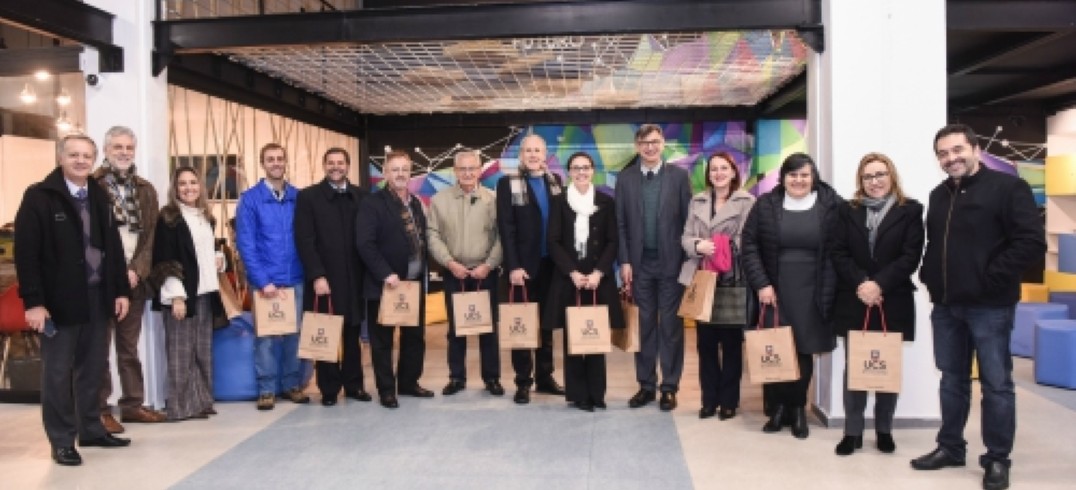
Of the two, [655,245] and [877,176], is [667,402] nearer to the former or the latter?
[655,245]

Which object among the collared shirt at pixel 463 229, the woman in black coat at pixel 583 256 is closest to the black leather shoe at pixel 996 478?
the woman in black coat at pixel 583 256

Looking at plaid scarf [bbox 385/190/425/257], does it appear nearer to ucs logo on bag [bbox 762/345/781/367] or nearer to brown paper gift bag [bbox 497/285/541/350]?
brown paper gift bag [bbox 497/285/541/350]

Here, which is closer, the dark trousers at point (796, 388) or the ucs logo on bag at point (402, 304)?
the dark trousers at point (796, 388)

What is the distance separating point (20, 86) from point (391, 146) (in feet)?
14.7

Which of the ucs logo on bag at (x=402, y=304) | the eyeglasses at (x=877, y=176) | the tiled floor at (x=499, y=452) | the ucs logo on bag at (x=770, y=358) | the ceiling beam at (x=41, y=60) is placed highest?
the ceiling beam at (x=41, y=60)

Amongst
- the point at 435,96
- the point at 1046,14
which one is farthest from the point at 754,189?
the point at 1046,14

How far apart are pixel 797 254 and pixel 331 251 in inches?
105

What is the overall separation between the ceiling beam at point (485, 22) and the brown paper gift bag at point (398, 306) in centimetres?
149

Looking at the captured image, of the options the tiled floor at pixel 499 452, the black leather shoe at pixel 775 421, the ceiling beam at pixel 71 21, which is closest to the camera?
the tiled floor at pixel 499 452

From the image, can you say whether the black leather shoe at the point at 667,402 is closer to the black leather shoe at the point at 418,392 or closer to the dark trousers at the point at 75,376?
the black leather shoe at the point at 418,392

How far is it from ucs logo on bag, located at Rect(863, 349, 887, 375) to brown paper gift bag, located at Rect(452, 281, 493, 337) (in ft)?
7.06

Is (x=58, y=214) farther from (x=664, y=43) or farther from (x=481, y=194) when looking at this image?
(x=664, y=43)

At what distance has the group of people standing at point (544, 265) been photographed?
346cm

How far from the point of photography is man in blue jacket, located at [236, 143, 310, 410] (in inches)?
192
